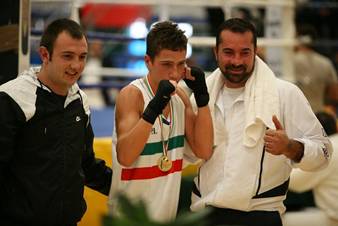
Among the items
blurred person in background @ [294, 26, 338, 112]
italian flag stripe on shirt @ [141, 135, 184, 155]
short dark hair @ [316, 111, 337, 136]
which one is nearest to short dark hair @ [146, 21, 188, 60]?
italian flag stripe on shirt @ [141, 135, 184, 155]

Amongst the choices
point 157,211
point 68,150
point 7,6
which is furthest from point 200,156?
point 7,6

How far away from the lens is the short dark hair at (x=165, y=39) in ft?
11.1

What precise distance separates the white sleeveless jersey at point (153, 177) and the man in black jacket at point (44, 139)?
0.66ft

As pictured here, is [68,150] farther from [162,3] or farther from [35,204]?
[162,3]

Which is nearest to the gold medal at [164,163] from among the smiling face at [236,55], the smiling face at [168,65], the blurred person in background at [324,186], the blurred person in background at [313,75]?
the smiling face at [168,65]

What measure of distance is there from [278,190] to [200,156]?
0.38 m

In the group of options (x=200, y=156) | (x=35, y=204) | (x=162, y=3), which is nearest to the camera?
(x=35, y=204)

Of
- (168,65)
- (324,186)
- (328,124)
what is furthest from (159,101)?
(328,124)

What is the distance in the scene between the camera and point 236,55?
3.56 metres

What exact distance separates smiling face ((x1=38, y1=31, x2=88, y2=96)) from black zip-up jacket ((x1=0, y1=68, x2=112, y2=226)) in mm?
44

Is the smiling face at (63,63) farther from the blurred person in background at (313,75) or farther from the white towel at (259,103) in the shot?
the blurred person in background at (313,75)

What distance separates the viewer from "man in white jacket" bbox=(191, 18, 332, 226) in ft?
11.6

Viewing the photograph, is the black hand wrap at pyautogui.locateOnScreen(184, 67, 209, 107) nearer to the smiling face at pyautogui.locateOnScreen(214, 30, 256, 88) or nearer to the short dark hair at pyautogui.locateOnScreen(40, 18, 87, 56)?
the smiling face at pyautogui.locateOnScreen(214, 30, 256, 88)

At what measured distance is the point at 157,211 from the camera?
3.39m
